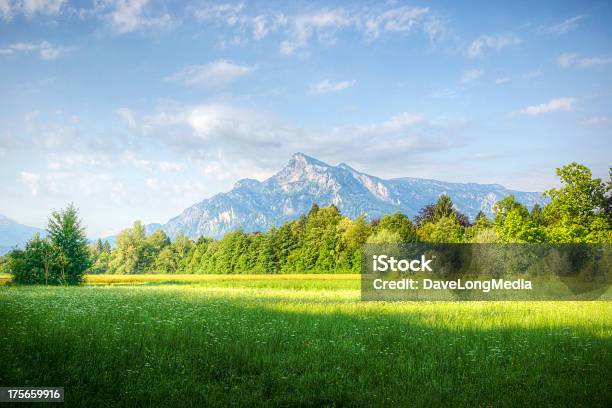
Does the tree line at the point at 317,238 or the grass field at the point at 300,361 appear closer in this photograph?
the grass field at the point at 300,361

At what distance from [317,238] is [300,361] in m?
89.7

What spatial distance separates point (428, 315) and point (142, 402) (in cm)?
1433

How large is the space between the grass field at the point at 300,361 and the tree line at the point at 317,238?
128ft

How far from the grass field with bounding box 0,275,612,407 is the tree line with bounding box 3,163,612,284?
38.9 m

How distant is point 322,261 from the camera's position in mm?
95375

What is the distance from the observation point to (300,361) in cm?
1011

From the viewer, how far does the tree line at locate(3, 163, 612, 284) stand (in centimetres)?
4872

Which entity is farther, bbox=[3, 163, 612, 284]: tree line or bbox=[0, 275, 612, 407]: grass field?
bbox=[3, 163, 612, 284]: tree line

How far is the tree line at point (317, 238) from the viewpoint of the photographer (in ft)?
160

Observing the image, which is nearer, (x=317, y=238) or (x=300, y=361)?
(x=300, y=361)

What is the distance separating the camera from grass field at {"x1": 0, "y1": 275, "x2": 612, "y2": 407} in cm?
805

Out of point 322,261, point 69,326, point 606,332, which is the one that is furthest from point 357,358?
point 322,261

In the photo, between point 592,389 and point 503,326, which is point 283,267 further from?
point 592,389

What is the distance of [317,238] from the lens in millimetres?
99688
